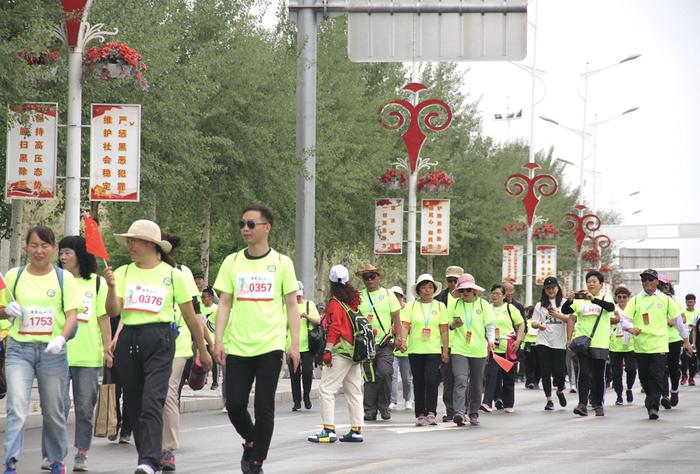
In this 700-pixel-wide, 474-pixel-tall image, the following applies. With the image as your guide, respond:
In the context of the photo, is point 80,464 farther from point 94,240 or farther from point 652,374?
point 652,374

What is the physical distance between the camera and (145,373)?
10.6 meters

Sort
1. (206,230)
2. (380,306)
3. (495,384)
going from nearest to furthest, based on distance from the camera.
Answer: (380,306), (495,384), (206,230)

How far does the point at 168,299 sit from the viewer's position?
10.7 meters

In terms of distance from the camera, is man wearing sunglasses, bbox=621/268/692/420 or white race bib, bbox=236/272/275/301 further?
man wearing sunglasses, bbox=621/268/692/420

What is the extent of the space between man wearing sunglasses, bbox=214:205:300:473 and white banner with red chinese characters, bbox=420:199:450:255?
24.1 meters

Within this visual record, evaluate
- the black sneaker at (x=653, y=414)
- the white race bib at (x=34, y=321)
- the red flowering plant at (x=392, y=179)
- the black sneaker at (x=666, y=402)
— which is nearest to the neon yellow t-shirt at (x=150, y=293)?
the white race bib at (x=34, y=321)

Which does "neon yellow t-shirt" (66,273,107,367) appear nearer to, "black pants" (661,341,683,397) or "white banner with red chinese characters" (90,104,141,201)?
"white banner with red chinese characters" (90,104,141,201)

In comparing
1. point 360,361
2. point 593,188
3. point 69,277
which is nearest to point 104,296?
point 69,277

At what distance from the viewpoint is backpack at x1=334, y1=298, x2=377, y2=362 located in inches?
592

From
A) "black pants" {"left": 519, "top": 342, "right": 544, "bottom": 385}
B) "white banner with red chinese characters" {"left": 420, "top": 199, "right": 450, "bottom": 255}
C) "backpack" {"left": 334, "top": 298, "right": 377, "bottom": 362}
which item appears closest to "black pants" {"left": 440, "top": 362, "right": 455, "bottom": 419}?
"backpack" {"left": 334, "top": 298, "right": 377, "bottom": 362}

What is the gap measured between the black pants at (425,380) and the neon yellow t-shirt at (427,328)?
3.8 inches

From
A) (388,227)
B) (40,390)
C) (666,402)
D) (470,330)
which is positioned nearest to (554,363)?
(666,402)

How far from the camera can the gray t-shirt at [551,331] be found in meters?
20.7

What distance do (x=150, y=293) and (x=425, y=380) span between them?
22.9 ft
